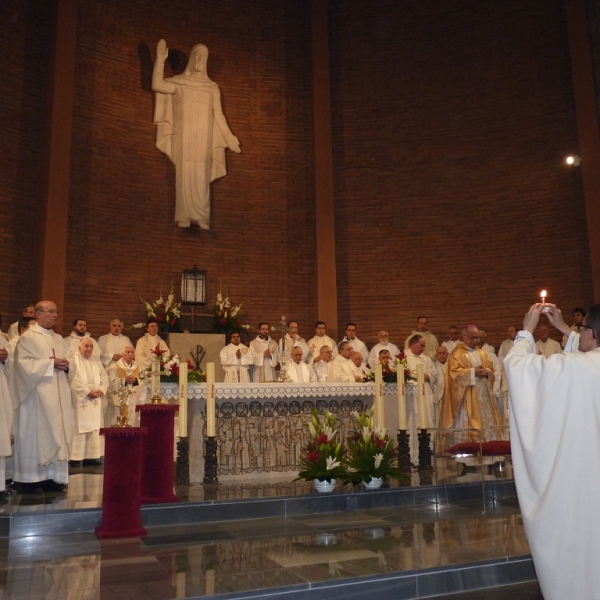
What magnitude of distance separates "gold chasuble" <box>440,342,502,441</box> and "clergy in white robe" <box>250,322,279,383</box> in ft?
12.0

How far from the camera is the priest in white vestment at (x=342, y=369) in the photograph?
372 inches

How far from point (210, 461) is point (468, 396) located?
3.63 meters

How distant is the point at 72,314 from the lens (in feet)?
37.6

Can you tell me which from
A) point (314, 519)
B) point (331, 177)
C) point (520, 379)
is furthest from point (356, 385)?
point (331, 177)

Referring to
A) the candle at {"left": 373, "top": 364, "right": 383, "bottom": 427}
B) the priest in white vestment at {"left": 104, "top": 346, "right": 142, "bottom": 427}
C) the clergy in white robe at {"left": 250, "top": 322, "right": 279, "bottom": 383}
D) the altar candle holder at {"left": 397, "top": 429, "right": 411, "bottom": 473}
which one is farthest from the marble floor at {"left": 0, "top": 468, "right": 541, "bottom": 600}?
the clergy in white robe at {"left": 250, "top": 322, "right": 279, "bottom": 383}

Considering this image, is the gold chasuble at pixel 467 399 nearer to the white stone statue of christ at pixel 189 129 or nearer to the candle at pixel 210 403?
the candle at pixel 210 403

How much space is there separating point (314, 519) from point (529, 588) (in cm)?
217

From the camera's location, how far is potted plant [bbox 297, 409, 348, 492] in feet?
21.0

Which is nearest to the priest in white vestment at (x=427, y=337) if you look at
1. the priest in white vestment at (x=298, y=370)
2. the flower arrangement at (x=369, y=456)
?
the priest in white vestment at (x=298, y=370)

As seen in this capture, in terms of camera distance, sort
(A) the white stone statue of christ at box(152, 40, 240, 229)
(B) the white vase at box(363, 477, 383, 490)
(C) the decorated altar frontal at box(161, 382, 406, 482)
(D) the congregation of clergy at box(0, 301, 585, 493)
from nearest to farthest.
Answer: (D) the congregation of clergy at box(0, 301, 585, 493), (B) the white vase at box(363, 477, 383, 490), (C) the decorated altar frontal at box(161, 382, 406, 482), (A) the white stone statue of christ at box(152, 40, 240, 229)

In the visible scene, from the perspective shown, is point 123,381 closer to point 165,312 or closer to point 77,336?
point 77,336

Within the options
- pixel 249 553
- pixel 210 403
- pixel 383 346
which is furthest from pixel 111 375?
pixel 249 553

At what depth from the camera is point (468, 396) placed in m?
8.61

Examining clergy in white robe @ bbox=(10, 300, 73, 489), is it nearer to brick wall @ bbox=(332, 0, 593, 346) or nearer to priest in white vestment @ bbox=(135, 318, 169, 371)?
priest in white vestment @ bbox=(135, 318, 169, 371)
